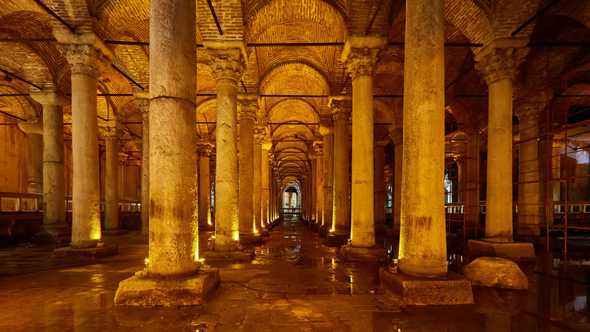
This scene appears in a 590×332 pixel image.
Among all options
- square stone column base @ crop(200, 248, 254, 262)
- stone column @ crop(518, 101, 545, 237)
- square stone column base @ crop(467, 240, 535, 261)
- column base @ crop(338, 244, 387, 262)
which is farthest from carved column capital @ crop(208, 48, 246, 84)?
stone column @ crop(518, 101, 545, 237)

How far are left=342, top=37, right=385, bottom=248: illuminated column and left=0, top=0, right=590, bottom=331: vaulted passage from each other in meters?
0.05

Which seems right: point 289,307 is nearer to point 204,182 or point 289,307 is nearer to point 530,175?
point 530,175

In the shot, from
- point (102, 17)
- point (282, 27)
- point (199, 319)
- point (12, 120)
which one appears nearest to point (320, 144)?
point (282, 27)

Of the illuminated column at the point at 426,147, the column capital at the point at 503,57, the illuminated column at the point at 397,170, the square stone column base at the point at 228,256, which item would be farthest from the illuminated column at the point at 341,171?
the illuminated column at the point at 426,147

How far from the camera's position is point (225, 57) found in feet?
32.6

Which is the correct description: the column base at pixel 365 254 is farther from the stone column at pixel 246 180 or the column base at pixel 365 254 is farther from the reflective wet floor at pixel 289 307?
the stone column at pixel 246 180

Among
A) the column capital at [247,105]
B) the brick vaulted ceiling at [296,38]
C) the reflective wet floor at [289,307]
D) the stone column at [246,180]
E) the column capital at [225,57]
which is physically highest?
the brick vaulted ceiling at [296,38]

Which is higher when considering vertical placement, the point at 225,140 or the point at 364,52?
the point at 364,52

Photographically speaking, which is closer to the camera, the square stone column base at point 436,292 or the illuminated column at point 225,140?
the square stone column base at point 436,292

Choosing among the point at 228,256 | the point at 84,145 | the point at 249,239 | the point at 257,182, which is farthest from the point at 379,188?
the point at 84,145

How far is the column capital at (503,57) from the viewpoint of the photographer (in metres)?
9.87

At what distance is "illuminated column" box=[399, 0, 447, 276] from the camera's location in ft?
18.3

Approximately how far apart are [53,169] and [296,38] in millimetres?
10865

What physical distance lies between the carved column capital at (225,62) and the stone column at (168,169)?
4246 millimetres
